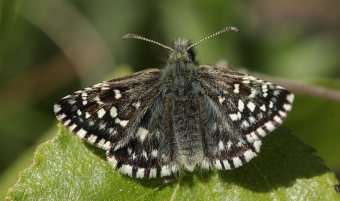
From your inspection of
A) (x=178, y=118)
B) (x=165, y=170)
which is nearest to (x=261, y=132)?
(x=178, y=118)

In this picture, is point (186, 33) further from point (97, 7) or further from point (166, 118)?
point (166, 118)

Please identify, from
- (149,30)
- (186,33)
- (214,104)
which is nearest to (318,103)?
(214,104)

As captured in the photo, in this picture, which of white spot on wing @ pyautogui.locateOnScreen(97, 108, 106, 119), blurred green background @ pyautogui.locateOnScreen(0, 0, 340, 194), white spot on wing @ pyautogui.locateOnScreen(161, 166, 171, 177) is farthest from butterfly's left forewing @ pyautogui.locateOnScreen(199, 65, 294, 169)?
blurred green background @ pyautogui.locateOnScreen(0, 0, 340, 194)

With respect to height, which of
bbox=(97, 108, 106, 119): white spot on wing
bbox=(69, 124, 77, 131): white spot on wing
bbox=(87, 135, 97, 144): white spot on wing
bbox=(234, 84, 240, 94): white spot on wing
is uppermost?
bbox=(234, 84, 240, 94): white spot on wing

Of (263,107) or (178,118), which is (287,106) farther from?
(178,118)

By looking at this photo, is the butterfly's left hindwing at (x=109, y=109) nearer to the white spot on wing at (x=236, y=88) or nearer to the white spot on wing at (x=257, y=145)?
the white spot on wing at (x=236, y=88)

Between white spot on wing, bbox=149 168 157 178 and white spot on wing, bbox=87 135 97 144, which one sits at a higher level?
white spot on wing, bbox=87 135 97 144

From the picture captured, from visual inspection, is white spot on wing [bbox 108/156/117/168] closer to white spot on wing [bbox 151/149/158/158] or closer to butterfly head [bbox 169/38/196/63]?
white spot on wing [bbox 151/149/158/158]
